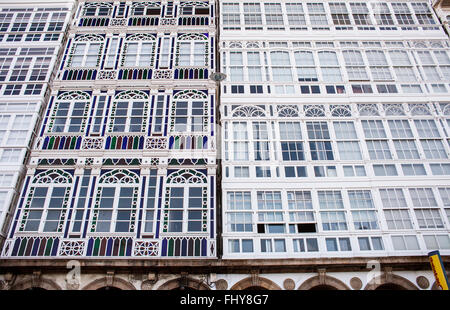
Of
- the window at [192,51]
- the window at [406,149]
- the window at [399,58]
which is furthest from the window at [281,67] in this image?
the window at [406,149]

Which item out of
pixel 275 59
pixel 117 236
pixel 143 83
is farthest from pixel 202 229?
pixel 275 59

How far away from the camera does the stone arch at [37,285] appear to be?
1412 centimetres

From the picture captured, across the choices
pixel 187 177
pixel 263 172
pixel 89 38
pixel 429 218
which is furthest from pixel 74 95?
pixel 429 218

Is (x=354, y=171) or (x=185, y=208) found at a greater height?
(x=354, y=171)

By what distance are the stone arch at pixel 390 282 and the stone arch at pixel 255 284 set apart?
3349 mm

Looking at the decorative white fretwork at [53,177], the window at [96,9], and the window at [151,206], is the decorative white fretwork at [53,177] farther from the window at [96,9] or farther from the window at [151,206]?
the window at [96,9]

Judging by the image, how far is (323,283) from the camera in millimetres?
14258

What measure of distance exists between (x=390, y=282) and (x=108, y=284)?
10.1m

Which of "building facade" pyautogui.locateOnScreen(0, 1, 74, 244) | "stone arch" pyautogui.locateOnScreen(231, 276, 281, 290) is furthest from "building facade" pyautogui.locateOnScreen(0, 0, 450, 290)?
"building facade" pyautogui.locateOnScreen(0, 1, 74, 244)

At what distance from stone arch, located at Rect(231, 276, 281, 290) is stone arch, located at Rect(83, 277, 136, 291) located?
12.4 feet

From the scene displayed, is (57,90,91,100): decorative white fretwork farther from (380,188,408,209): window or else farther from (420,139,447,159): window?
(420,139,447,159): window

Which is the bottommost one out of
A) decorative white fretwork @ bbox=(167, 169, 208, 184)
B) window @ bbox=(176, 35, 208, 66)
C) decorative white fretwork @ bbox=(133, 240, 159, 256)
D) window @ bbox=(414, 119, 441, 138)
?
decorative white fretwork @ bbox=(133, 240, 159, 256)

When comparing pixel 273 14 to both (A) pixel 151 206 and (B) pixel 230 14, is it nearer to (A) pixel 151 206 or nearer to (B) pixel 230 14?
(B) pixel 230 14

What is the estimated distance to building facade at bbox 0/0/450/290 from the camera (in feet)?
47.4
